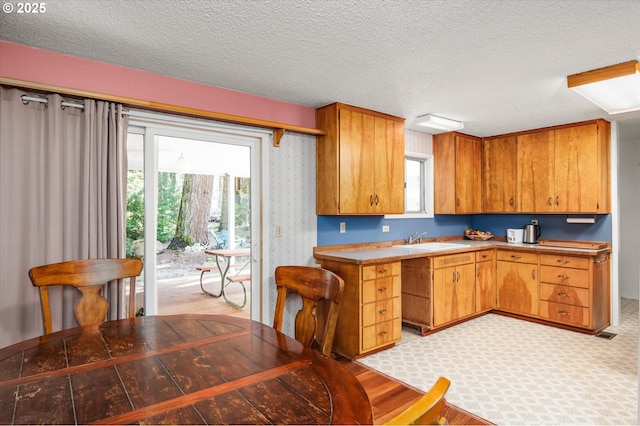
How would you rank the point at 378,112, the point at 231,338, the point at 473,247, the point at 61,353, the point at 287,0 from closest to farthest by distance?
the point at 61,353, the point at 231,338, the point at 287,0, the point at 378,112, the point at 473,247

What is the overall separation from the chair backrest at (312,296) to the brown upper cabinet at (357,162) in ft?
5.14

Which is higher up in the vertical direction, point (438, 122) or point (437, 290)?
point (438, 122)

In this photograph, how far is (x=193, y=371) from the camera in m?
Result: 1.22

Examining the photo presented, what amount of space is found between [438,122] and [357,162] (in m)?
1.16

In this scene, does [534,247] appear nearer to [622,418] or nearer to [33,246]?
[622,418]

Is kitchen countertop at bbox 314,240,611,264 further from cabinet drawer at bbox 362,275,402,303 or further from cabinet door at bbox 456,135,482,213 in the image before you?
cabinet door at bbox 456,135,482,213

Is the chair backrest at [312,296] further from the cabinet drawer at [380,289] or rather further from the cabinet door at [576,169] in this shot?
the cabinet door at [576,169]


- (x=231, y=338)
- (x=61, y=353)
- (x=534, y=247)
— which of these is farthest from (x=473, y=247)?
(x=61, y=353)

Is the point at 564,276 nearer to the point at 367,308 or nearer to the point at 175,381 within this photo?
the point at 367,308

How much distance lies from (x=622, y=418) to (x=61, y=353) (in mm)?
3158

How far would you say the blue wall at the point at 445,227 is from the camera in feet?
12.5

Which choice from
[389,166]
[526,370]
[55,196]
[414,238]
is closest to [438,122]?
[389,166]

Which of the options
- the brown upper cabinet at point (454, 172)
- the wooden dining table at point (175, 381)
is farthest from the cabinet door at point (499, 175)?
the wooden dining table at point (175, 381)

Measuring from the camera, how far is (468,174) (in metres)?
4.91
